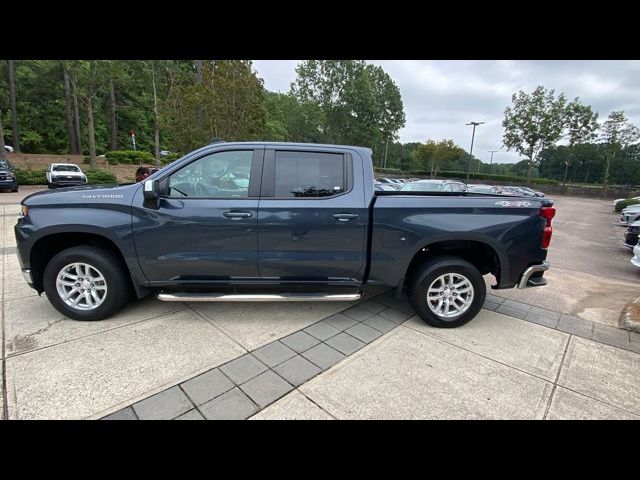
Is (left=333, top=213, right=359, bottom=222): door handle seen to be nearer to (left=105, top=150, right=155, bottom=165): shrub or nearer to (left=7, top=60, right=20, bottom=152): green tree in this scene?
(left=105, top=150, right=155, bottom=165): shrub

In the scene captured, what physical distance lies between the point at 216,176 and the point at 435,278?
259 centimetres

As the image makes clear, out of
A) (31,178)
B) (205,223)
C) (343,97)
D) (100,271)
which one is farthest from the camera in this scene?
(343,97)

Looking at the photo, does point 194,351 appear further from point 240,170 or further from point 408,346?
point 408,346

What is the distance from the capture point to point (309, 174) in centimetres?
327

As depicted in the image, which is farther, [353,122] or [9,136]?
[353,122]

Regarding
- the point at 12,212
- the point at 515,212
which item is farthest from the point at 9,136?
the point at 515,212

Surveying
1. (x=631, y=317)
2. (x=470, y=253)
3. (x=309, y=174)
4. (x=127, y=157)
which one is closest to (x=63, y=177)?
(x=127, y=157)

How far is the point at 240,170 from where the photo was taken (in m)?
3.22

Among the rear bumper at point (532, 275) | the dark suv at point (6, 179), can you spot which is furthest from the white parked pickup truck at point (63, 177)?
the rear bumper at point (532, 275)

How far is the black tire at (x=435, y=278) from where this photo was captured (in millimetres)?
3328

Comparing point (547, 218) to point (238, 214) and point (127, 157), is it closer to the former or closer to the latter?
point (238, 214)

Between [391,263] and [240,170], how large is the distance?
74.4 inches

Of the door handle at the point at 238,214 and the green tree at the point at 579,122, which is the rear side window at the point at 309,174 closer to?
the door handle at the point at 238,214

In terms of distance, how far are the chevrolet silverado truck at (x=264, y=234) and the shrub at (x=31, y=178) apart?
2229 centimetres
